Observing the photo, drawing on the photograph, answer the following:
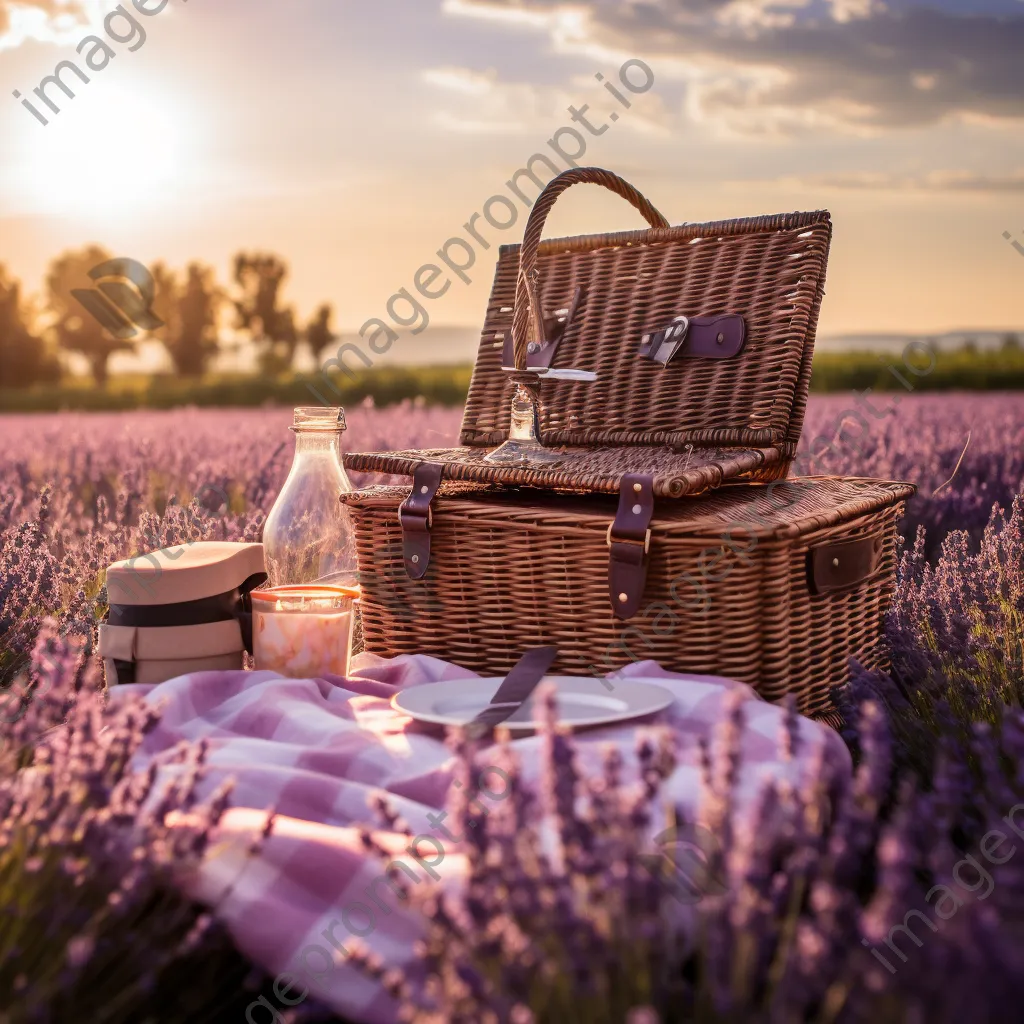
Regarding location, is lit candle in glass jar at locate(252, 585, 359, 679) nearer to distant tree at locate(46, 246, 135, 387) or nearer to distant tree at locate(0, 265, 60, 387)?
distant tree at locate(46, 246, 135, 387)

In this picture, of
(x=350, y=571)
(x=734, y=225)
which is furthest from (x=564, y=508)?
(x=734, y=225)

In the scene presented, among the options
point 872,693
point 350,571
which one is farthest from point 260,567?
point 872,693

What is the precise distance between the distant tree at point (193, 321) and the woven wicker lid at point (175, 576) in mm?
42112

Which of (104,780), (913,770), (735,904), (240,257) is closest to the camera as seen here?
(735,904)

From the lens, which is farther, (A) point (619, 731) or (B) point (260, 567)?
(B) point (260, 567)

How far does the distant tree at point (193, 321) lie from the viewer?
42750 millimetres

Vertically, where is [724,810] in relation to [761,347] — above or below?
below

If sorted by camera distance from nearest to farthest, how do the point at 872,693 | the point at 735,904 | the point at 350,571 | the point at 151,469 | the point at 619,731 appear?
1. the point at 735,904
2. the point at 619,731
3. the point at 872,693
4. the point at 350,571
5. the point at 151,469

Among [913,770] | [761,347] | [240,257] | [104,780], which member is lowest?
[913,770]

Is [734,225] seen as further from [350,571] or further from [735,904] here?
[735,904]

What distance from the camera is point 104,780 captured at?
1176 millimetres

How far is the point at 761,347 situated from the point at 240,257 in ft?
153

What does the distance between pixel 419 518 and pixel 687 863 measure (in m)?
1.16

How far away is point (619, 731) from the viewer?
166 centimetres
